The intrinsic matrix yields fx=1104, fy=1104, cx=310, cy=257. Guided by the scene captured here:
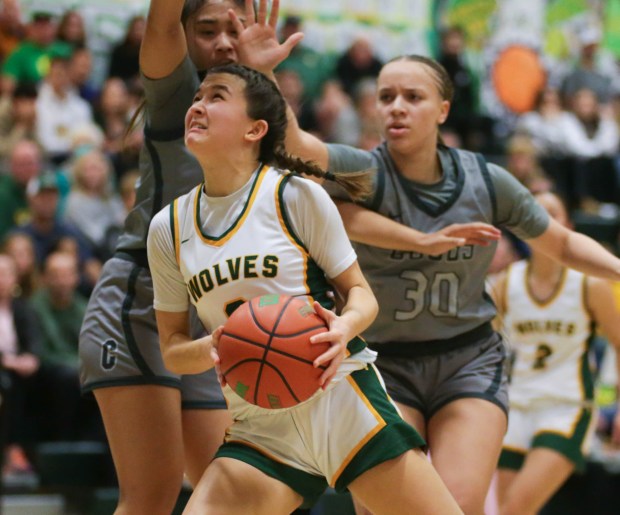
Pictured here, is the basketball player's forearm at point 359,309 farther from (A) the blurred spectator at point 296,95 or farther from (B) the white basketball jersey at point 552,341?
(A) the blurred spectator at point 296,95

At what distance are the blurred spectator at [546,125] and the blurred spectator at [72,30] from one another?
5149 mm

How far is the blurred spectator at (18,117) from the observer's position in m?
9.71

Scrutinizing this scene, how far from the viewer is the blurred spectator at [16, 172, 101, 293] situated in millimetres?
8633

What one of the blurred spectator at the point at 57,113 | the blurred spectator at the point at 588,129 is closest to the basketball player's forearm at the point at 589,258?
the blurred spectator at the point at 57,113

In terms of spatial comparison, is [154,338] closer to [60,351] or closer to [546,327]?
[546,327]

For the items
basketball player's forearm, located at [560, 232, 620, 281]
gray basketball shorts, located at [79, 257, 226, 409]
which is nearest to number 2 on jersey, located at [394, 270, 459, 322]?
basketball player's forearm, located at [560, 232, 620, 281]

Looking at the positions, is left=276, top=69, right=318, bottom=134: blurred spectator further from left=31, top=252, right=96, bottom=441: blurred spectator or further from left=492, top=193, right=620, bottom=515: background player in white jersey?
left=492, top=193, right=620, bottom=515: background player in white jersey

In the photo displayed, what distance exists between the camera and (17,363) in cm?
750

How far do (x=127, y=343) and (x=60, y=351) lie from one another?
4.19 meters

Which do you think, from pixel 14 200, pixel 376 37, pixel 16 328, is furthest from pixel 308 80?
pixel 16 328

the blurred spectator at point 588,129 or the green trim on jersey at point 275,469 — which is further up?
the green trim on jersey at point 275,469

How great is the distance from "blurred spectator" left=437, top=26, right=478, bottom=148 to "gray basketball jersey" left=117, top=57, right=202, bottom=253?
9007 mm

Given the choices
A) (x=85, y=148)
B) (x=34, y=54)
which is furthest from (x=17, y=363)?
(x=34, y=54)

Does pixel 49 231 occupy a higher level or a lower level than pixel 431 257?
lower
